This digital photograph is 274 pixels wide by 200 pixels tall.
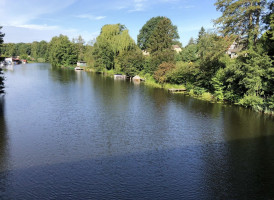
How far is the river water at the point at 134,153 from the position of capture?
12680mm

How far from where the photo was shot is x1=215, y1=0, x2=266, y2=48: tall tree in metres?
29.0

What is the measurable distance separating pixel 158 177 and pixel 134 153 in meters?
3.67

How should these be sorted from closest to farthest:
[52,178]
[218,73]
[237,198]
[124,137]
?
[237,198], [52,178], [124,137], [218,73]

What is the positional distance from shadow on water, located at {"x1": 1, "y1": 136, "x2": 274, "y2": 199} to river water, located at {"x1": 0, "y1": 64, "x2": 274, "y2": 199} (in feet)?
0.18

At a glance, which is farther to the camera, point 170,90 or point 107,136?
point 170,90

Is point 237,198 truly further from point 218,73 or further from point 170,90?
point 170,90

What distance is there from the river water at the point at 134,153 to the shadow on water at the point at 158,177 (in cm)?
6

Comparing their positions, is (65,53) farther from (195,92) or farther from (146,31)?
(195,92)

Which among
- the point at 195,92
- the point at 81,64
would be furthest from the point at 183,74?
the point at 81,64

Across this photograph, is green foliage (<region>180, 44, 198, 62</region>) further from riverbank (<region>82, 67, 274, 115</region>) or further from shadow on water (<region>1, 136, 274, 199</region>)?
shadow on water (<region>1, 136, 274, 199</region>)

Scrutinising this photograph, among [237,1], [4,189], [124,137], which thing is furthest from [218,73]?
[4,189]

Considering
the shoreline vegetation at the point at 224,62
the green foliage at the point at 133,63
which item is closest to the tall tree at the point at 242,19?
the shoreline vegetation at the point at 224,62

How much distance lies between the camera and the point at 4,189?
12.4m

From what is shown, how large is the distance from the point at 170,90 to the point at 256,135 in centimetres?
2555
